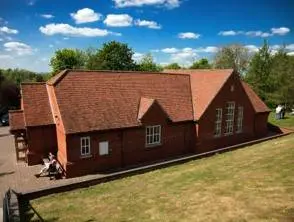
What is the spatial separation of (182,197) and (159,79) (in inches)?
617

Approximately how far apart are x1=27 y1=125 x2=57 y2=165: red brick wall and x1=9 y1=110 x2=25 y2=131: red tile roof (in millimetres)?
1228

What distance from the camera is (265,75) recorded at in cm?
5197

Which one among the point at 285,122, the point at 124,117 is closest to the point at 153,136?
the point at 124,117

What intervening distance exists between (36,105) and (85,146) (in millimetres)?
6392

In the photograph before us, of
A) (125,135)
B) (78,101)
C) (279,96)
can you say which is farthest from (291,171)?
(279,96)

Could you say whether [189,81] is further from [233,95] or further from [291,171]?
[291,171]

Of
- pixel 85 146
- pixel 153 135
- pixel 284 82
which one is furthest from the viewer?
pixel 284 82

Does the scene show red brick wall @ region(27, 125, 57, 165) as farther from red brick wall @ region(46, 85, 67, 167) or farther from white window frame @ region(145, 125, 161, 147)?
white window frame @ region(145, 125, 161, 147)

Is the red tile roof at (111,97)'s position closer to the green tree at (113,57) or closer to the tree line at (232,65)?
the tree line at (232,65)

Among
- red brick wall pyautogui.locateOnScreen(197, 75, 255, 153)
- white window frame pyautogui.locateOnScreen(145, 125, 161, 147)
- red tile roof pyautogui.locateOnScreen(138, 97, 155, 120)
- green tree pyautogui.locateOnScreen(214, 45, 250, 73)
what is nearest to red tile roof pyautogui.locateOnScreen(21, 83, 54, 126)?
red tile roof pyautogui.locateOnScreen(138, 97, 155, 120)

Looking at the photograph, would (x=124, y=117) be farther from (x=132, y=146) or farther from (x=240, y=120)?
(x=240, y=120)

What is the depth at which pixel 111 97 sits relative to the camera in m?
24.1

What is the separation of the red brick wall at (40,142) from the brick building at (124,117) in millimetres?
58

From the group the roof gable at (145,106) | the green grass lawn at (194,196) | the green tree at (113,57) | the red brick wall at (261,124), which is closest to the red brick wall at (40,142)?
the roof gable at (145,106)
